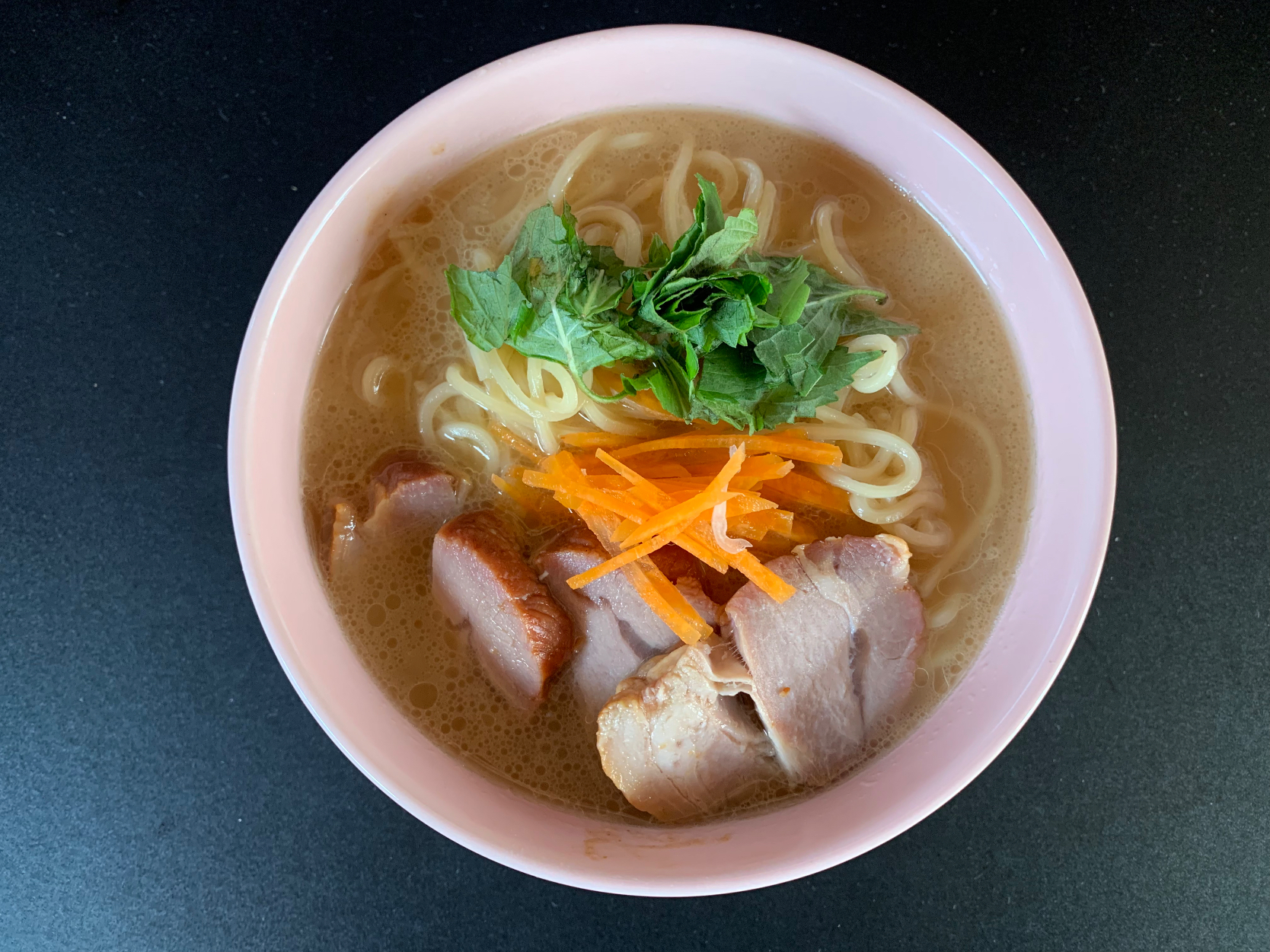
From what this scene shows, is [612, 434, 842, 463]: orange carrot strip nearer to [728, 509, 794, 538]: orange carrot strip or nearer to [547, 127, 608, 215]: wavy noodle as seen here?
[728, 509, 794, 538]: orange carrot strip

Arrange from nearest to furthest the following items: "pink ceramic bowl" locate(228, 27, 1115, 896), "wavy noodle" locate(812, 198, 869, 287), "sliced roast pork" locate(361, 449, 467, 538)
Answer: "pink ceramic bowl" locate(228, 27, 1115, 896), "sliced roast pork" locate(361, 449, 467, 538), "wavy noodle" locate(812, 198, 869, 287)

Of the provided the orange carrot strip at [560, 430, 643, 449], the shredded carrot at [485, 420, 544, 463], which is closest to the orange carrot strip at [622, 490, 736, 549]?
the orange carrot strip at [560, 430, 643, 449]

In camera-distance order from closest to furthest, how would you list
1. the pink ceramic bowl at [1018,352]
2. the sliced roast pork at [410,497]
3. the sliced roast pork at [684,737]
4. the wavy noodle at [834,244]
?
the pink ceramic bowl at [1018,352]
the sliced roast pork at [684,737]
the sliced roast pork at [410,497]
the wavy noodle at [834,244]

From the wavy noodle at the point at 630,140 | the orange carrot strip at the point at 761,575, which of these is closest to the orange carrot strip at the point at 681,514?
the orange carrot strip at the point at 761,575

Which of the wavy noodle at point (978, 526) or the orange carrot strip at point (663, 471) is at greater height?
the wavy noodle at point (978, 526)

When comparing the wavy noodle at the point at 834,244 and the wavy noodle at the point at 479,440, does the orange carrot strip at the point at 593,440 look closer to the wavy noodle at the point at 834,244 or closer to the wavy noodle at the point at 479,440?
the wavy noodle at the point at 479,440

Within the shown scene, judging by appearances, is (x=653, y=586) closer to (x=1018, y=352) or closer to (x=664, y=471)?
(x=664, y=471)
